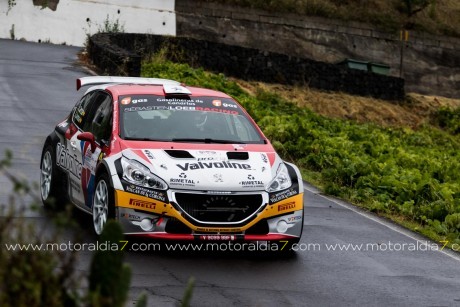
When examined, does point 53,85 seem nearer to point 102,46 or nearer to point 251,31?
point 102,46

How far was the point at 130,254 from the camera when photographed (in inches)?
423

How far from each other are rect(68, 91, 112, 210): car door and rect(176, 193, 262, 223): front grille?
1.31 metres

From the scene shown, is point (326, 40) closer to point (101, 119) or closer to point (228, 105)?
point (228, 105)

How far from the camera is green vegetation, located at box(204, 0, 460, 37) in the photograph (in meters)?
55.9

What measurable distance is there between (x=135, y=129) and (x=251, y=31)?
1694 inches

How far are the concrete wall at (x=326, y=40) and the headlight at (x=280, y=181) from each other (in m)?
41.9

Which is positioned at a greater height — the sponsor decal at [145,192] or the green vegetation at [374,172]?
the sponsor decal at [145,192]

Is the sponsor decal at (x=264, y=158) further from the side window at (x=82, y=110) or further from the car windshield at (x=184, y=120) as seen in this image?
the side window at (x=82, y=110)

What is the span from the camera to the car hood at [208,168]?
34.8 ft

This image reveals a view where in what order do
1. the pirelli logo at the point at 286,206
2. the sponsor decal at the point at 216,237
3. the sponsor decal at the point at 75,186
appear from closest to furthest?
the sponsor decal at the point at 216,237 < the pirelli logo at the point at 286,206 < the sponsor decal at the point at 75,186

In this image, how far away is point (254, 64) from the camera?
4094cm

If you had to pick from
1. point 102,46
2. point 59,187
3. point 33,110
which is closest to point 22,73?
point 102,46

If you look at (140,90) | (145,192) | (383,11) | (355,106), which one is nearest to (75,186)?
(140,90)

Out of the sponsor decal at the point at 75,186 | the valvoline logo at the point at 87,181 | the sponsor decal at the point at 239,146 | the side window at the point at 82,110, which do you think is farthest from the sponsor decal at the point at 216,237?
the side window at the point at 82,110
